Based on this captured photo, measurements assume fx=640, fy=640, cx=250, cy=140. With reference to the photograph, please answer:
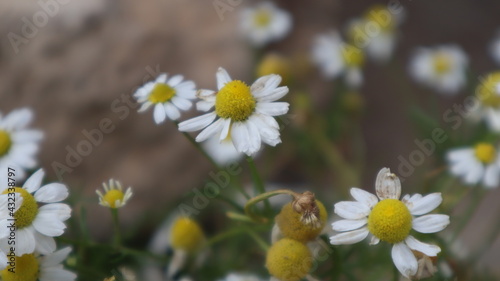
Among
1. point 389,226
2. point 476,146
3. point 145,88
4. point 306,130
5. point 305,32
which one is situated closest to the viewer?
point 389,226

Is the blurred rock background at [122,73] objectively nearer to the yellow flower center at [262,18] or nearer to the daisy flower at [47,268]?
the yellow flower center at [262,18]

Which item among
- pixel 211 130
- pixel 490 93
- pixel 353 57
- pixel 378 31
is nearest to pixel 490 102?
pixel 490 93

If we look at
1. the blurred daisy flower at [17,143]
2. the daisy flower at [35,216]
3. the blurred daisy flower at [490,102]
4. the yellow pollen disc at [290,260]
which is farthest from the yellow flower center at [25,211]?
the blurred daisy flower at [490,102]

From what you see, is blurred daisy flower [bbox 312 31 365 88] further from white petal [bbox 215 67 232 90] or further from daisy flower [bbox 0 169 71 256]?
daisy flower [bbox 0 169 71 256]

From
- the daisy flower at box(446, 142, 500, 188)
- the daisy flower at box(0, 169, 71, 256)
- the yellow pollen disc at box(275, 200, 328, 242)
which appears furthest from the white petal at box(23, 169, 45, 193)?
the daisy flower at box(446, 142, 500, 188)

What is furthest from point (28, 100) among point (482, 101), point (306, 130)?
point (482, 101)

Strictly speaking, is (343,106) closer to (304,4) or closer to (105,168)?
(304,4)
